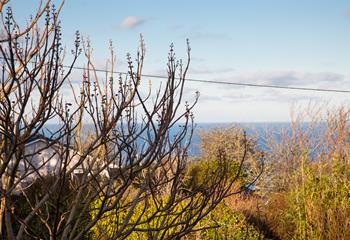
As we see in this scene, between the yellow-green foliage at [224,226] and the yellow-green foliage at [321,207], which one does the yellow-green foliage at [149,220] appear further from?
the yellow-green foliage at [321,207]

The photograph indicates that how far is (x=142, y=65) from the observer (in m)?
3.41

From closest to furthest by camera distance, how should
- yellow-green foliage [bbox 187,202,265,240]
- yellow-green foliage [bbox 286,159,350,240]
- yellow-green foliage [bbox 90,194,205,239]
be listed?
1. yellow-green foliage [bbox 90,194,205,239]
2. yellow-green foliage [bbox 286,159,350,240]
3. yellow-green foliage [bbox 187,202,265,240]

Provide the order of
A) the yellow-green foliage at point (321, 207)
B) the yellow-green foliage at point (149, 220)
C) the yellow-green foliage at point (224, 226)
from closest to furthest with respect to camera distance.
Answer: the yellow-green foliage at point (149, 220), the yellow-green foliage at point (321, 207), the yellow-green foliage at point (224, 226)

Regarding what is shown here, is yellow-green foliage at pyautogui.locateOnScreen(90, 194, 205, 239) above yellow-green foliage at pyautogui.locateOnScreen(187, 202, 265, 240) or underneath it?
above

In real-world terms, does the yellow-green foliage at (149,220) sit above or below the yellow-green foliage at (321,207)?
above

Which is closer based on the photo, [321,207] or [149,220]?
[149,220]

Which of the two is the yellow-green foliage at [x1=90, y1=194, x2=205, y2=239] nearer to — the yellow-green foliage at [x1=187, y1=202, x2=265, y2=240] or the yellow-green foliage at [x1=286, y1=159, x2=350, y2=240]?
the yellow-green foliage at [x1=187, y1=202, x2=265, y2=240]

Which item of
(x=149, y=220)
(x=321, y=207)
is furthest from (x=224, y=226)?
(x=149, y=220)

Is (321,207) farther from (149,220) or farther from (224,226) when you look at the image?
(149,220)

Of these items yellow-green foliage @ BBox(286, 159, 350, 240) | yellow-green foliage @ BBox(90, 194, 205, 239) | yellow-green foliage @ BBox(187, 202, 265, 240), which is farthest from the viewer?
yellow-green foliage @ BBox(187, 202, 265, 240)

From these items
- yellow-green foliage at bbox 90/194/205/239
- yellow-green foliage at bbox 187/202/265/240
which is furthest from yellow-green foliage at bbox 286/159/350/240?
yellow-green foliage at bbox 90/194/205/239

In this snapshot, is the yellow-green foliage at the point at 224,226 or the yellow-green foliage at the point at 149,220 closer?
the yellow-green foliage at the point at 149,220

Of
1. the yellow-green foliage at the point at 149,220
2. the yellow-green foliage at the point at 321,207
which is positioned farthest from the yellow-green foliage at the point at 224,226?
the yellow-green foliage at the point at 321,207

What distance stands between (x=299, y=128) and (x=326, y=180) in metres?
1.23
